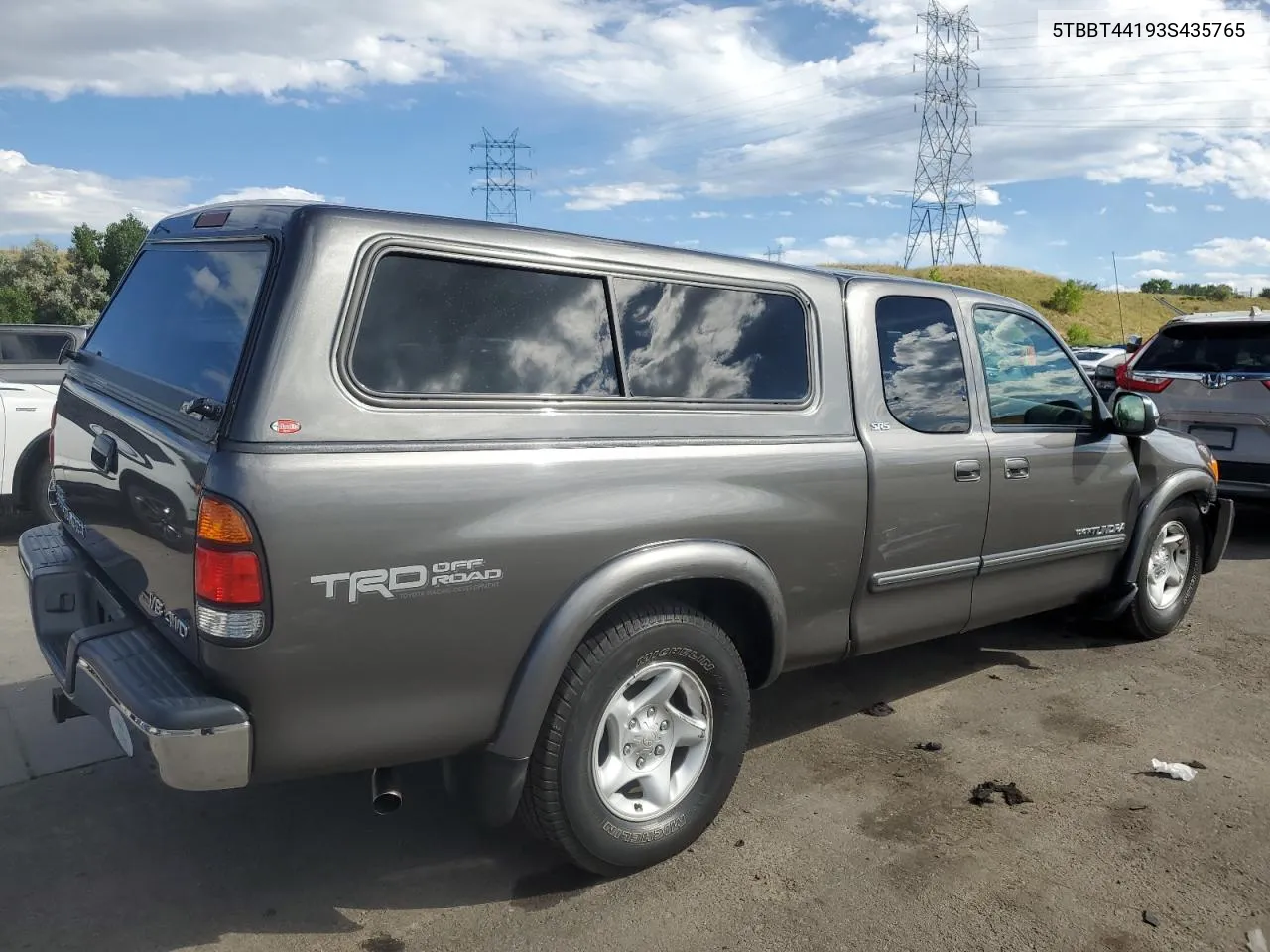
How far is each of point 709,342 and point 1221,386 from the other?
6173 mm

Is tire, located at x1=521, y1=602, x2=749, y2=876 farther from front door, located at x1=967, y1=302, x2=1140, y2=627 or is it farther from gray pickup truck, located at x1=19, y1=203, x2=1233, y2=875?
front door, located at x1=967, y1=302, x2=1140, y2=627

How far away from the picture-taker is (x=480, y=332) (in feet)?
9.29

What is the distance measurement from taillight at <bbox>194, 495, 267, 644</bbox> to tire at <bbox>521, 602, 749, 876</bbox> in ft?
2.98

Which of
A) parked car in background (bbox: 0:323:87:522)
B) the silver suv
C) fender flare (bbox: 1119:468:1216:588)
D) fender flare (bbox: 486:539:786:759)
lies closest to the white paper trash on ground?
fender flare (bbox: 1119:468:1216:588)

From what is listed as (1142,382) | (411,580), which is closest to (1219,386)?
(1142,382)

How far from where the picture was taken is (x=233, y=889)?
3.10m

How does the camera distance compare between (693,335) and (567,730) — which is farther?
(693,335)

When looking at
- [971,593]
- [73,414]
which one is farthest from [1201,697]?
[73,414]

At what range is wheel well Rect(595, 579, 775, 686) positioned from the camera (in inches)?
128

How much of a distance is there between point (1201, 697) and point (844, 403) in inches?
102

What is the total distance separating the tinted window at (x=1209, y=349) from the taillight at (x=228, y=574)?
786 centimetres

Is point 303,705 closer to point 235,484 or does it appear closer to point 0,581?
point 235,484

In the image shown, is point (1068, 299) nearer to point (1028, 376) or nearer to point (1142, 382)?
point (1142, 382)

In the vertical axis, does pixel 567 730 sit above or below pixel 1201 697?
above
